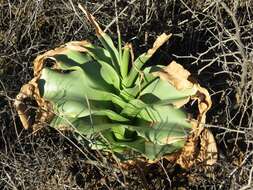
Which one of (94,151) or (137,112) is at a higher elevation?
(137,112)

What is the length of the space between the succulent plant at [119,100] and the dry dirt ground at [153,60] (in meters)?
0.06

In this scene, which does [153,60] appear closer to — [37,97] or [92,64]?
[92,64]

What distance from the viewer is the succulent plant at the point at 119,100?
156 cm

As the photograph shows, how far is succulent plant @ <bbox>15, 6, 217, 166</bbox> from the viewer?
156cm

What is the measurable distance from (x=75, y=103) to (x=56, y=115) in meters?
0.06

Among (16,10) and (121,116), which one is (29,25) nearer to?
(16,10)

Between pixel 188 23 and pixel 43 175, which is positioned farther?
pixel 188 23

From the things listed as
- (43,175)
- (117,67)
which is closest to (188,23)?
(117,67)

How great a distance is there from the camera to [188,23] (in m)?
1.96

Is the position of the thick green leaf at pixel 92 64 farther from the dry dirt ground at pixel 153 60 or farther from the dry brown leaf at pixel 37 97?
the dry dirt ground at pixel 153 60

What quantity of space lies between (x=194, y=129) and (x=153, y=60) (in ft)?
1.33

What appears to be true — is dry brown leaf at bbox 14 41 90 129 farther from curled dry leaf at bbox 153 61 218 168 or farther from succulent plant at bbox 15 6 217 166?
curled dry leaf at bbox 153 61 218 168

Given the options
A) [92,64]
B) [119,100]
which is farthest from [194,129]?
[92,64]

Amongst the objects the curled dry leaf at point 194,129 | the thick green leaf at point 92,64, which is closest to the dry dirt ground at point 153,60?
the curled dry leaf at point 194,129
